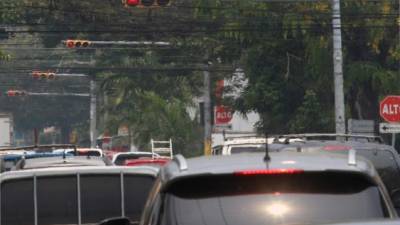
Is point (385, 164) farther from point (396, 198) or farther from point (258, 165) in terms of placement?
point (258, 165)

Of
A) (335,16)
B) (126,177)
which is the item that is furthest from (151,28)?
(126,177)

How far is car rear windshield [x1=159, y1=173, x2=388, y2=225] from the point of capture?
23.4 ft

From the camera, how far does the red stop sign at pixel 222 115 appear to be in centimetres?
4781

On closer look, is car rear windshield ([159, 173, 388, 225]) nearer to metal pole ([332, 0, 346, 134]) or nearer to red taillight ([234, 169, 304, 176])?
red taillight ([234, 169, 304, 176])

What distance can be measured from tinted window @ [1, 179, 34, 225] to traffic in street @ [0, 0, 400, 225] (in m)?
0.01

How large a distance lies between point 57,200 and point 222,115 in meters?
37.5

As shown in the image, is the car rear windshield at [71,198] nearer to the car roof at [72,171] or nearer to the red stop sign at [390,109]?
the car roof at [72,171]

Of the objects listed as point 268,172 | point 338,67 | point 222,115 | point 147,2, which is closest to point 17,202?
point 268,172

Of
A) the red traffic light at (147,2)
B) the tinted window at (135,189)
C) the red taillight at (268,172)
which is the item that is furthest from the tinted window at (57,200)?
the red traffic light at (147,2)

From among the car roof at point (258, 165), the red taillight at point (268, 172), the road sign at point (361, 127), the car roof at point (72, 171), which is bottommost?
the road sign at point (361, 127)

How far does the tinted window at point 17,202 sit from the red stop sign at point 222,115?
36.6 meters

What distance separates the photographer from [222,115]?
4844cm

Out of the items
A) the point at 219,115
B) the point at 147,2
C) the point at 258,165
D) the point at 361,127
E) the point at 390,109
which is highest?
the point at 147,2

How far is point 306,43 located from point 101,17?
6.96 metres
